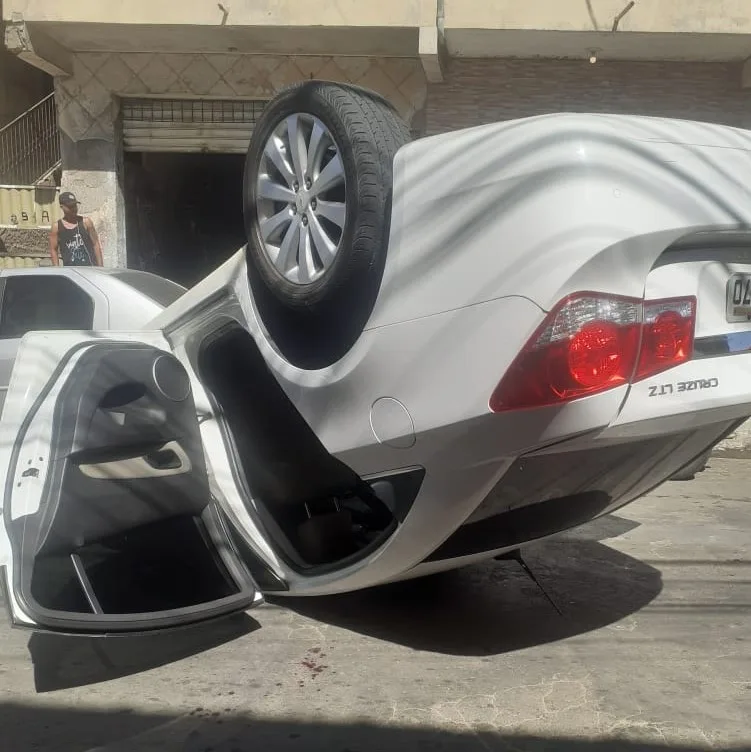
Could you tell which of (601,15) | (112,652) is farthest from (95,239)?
(112,652)

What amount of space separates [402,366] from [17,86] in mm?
10825

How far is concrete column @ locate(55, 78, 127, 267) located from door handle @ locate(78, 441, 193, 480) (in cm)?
651

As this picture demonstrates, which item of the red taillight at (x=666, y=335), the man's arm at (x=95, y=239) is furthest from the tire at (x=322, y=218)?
the man's arm at (x=95, y=239)

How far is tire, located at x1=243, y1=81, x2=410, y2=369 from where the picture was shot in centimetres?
263

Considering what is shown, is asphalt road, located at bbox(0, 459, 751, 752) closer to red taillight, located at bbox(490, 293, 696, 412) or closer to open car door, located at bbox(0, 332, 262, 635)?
open car door, located at bbox(0, 332, 262, 635)

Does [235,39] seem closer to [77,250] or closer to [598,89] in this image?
[77,250]

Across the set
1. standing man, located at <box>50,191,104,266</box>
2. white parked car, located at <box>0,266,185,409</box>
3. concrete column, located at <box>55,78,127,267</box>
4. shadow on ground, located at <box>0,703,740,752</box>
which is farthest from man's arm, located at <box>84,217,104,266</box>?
shadow on ground, located at <box>0,703,740,752</box>

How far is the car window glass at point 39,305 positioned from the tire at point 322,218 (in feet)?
9.09

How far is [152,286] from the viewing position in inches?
217

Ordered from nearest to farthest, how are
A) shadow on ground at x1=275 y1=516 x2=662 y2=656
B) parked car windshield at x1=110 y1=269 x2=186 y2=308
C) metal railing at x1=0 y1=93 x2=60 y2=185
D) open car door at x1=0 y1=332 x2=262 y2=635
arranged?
open car door at x1=0 y1=332 x2=262 y2=635 < shadow on ground at x1=275 y1=516 x2=662 y2=656 < parked car windshield at x1=110 y1=269 x2=186 y2=308 < metal railing at x1=0 y1=93 x2=60 y2=185

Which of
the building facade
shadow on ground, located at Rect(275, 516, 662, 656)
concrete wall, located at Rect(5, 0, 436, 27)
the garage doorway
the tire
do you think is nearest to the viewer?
the tire

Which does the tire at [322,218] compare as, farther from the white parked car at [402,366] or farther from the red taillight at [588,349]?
the red taillight at [588,349]

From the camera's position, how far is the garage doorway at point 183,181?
919 centimetres

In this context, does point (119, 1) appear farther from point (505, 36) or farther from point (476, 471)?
point (476, 471)
